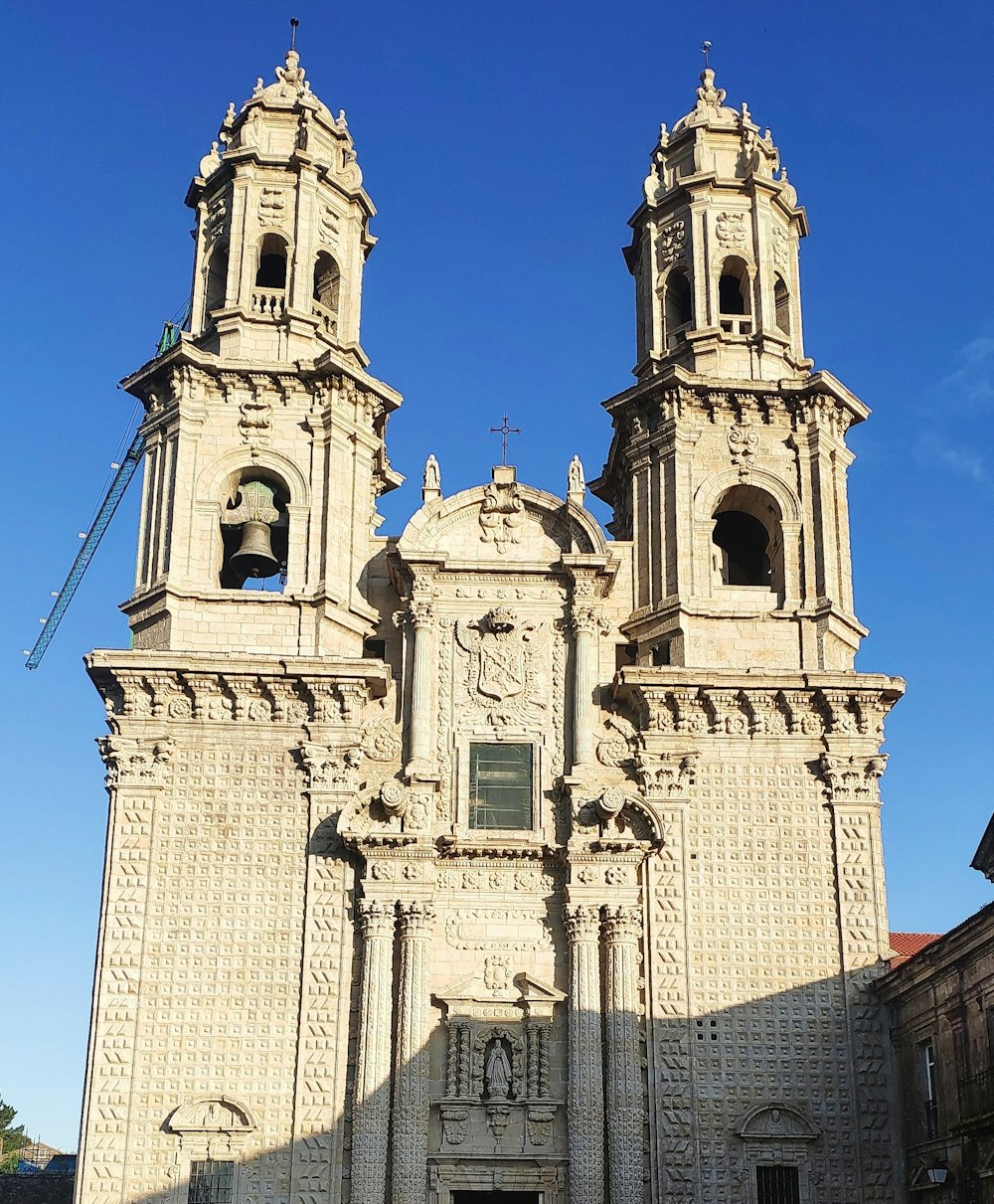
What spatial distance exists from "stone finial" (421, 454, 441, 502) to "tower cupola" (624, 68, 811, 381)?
522 cm

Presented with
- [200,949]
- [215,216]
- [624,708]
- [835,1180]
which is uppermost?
[215,216]

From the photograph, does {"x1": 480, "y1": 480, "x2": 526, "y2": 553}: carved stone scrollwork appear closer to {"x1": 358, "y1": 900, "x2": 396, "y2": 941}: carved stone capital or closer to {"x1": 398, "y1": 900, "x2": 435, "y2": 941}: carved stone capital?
{"x1": 398, "y1": 900, "x2": 435, "y2": 941}: carved stone capital

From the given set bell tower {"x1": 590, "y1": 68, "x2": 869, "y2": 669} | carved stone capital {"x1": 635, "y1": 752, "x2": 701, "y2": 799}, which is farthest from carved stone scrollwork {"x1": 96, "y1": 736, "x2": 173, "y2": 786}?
bell tower {"x1": 590, "y1": 68, "x2": 869, "y2": 669}

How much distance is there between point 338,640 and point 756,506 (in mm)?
8783

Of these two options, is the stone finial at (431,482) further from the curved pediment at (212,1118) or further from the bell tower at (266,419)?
the curved pediment at (212,1118)

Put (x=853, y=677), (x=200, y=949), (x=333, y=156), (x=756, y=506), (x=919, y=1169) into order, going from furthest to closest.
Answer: (x=333, y=156) < (x=756, y=506) < (x=853, y=677) < (x=200, y=949) < (x=919, y=1169)

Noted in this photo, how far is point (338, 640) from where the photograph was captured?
101ft

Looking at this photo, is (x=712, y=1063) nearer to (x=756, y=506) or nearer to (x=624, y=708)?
(x=624, y=708)

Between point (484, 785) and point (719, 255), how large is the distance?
12.4 meters

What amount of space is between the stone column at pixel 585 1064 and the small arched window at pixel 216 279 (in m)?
14.7

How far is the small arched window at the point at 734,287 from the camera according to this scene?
34.5 metres

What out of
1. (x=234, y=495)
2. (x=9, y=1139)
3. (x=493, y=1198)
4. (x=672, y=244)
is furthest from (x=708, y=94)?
(x=9, y=1139)

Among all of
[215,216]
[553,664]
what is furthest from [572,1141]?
[215,216]

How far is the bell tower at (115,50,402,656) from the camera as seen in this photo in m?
30.8
